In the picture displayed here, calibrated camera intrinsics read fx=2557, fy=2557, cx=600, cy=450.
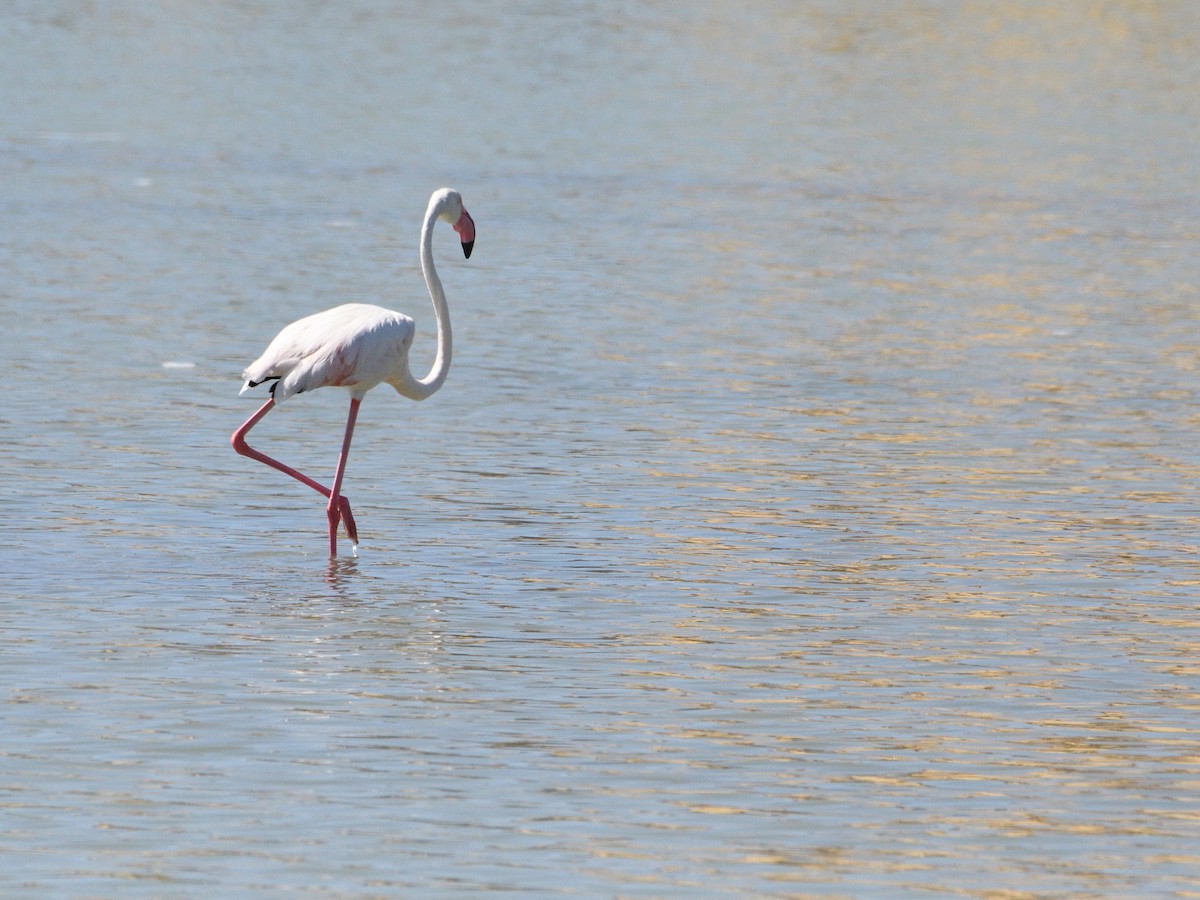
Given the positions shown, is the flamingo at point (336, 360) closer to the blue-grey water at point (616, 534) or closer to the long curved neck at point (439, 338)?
the long curved neck at point (439, 338)

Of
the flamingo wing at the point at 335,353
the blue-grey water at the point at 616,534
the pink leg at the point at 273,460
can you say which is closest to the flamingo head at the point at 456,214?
the flamingo wing at the point at 335,353

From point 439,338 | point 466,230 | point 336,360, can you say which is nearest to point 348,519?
point 336,360

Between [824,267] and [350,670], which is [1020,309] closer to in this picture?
[824,267]

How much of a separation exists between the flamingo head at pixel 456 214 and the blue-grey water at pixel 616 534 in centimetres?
118

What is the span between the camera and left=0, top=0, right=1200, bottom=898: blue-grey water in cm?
698

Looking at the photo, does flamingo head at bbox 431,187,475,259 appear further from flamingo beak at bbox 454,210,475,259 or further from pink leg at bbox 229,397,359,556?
pink leg at bbox 229,397,359,556

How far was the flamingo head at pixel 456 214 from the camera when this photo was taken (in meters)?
11.2

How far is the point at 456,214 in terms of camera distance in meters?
11.3

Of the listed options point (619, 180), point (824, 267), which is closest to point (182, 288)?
point (824, 267)

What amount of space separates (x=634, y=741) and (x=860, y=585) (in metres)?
2.44

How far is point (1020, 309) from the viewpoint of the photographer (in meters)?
17.9

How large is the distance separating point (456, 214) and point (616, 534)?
1.62m

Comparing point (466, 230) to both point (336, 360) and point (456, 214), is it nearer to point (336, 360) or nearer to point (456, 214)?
point (456, 214)

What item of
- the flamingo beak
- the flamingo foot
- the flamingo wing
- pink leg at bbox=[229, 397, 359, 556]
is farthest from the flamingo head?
the flamingo foot
